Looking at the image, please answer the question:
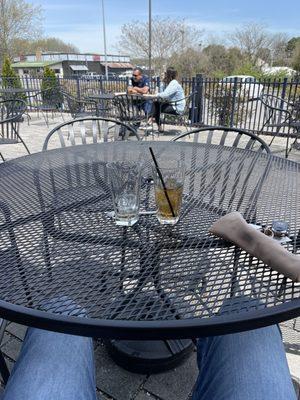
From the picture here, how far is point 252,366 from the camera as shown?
2.71 feet

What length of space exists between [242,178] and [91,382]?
0.97 meters

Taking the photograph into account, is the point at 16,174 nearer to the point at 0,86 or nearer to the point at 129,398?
the point at 129,398

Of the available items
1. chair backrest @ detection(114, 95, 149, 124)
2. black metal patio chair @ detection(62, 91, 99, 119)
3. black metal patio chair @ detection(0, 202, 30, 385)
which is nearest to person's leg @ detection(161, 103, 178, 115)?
chair backrest @ detection(114, 95, 149, 124)

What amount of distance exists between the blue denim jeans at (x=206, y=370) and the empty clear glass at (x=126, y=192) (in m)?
0.37

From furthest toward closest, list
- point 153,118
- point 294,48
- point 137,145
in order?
point 294,48, point 153,118, point 137,145

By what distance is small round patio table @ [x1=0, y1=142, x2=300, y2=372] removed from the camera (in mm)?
624

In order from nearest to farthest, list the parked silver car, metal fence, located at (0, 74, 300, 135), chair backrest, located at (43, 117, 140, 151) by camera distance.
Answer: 1. chair backrest, located at (43, 117, 140, 151)
2. metal fence, located at (0, 74, 300, 135)
3. the parked silver car

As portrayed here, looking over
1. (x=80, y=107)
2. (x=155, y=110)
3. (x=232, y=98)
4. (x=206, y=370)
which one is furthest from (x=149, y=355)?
(x=80, y=107)

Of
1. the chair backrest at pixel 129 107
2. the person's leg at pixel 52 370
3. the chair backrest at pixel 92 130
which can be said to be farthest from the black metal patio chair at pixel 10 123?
the person's leg at pixel 52 370

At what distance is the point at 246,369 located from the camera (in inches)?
32.3

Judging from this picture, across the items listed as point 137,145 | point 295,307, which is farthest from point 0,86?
point 295,307

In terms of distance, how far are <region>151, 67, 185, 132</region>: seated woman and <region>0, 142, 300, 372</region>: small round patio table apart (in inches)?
200

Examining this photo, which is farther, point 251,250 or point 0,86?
point 0,86

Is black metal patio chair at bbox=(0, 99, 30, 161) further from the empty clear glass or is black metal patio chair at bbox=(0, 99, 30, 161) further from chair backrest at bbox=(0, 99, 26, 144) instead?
the empty clear glass
